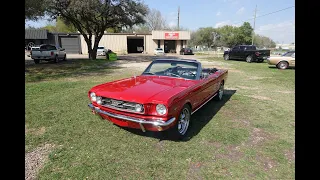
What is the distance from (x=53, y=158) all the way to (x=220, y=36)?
76.3m

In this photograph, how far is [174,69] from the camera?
5355 mm

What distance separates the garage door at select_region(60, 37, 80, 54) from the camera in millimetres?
40500

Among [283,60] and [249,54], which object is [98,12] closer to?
[249,54]

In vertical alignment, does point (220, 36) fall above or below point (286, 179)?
above

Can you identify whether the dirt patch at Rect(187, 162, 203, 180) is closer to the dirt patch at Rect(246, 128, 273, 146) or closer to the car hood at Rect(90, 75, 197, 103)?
the car hood at Rect(90, 75, 197, 103)

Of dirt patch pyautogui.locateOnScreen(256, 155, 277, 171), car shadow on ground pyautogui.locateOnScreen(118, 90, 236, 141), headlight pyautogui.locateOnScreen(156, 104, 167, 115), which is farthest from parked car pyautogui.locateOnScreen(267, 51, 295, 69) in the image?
headlight pyautogui.locateOnScreen(156, 104, 167, 115)

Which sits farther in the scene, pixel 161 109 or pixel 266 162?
pixel 161 109

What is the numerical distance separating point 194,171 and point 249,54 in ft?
69.0

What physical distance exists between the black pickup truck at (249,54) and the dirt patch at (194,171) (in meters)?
20.4

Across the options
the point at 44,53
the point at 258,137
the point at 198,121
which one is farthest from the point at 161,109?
the point at 44,53

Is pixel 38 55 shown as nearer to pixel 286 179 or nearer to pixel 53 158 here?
pixel 53 158
